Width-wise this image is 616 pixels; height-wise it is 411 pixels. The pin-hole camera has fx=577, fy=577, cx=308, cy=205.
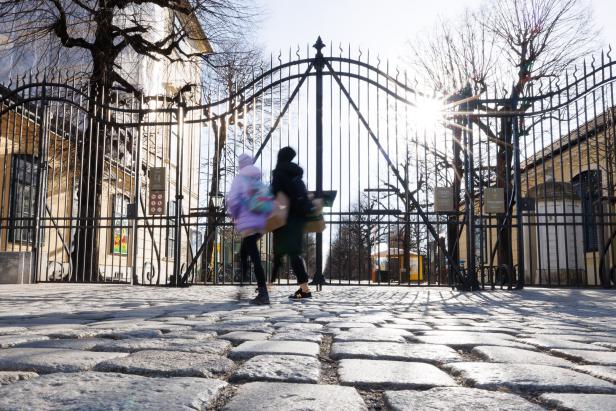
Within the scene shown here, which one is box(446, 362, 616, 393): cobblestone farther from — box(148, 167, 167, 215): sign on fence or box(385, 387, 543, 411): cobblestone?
box(148, 167, 167, 215): sign on fence

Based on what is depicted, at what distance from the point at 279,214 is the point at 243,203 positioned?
53 centimetres

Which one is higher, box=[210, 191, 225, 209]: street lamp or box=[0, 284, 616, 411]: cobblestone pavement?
box=[210, 191, 225, 209]: street lamp

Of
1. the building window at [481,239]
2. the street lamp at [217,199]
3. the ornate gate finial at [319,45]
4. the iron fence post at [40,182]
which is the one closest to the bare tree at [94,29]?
the iron fence post at [40,182]

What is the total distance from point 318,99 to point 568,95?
439 cm

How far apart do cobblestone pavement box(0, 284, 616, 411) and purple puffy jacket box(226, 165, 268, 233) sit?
5.96 feet

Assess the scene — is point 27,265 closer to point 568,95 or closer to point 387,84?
point 387,84

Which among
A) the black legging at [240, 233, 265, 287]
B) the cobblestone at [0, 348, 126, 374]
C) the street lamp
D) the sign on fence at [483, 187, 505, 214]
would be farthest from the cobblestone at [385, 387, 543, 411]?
Answer: the street lamp

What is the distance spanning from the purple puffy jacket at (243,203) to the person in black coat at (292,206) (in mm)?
470

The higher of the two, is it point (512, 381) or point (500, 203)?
point (500, 203)

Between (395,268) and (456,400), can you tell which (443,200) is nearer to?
(456,400)

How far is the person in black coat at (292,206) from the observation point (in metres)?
7.15

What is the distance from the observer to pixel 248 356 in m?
2.71

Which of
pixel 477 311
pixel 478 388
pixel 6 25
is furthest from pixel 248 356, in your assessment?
pixel 6 25

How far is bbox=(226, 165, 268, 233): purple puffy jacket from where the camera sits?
6684 mm
